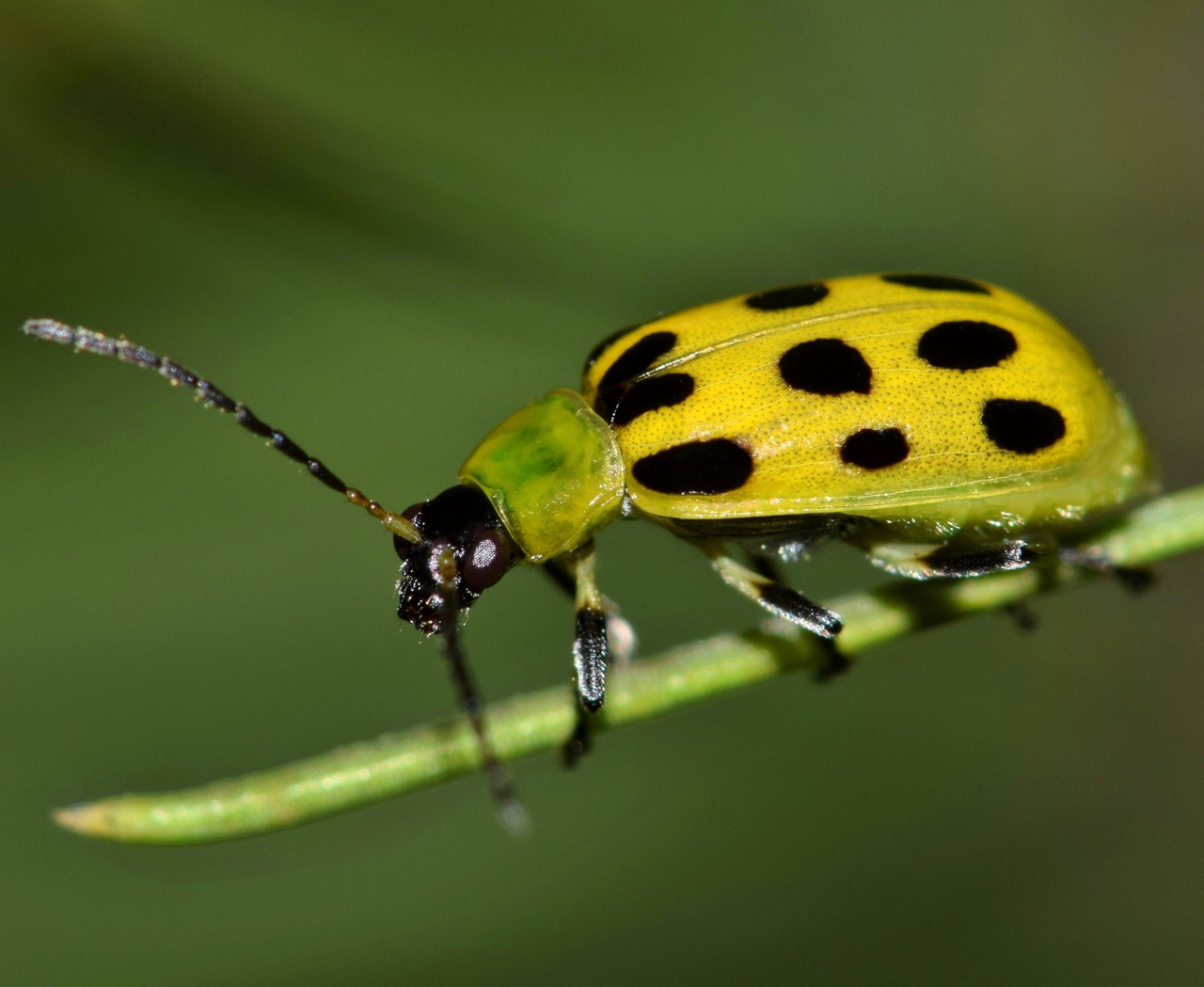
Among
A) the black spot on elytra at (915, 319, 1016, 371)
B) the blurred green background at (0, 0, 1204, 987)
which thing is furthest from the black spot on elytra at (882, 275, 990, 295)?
the blurred green background at (0, 0, 1204, 987)

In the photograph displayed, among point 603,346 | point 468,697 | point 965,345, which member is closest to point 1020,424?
point 965,345

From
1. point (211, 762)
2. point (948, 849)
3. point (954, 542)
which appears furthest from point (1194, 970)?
point (211, 762)

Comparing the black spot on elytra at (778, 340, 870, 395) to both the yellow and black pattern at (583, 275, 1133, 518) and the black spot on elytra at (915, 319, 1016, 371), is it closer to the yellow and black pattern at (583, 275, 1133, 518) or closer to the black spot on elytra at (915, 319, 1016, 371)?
the yellow and black pattern at (583, 275, 1133, 518)

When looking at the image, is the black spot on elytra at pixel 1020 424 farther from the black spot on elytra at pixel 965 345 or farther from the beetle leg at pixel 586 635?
the beetle leg at pixel 586 635

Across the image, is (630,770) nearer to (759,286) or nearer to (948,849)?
(948,849)

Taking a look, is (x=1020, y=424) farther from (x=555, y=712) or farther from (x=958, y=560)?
(x=555, y=712)

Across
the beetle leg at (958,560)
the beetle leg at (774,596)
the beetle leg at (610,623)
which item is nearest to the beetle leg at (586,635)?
the beetle leg at (610,623)

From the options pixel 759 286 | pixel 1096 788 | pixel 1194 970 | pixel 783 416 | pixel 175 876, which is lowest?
pixel 1194 970
